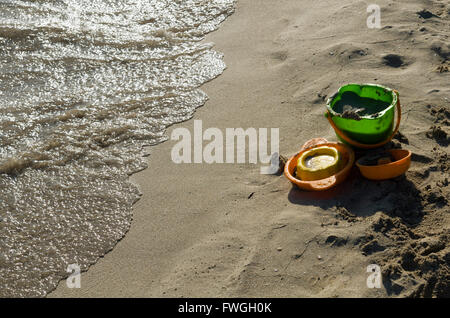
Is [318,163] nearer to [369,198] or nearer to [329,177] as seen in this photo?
[329,177]

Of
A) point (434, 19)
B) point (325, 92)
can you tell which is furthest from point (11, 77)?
point (434, 19)

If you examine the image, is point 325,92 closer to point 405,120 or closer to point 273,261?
point 405,120

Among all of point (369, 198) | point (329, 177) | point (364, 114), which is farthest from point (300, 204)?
point (364, 114)

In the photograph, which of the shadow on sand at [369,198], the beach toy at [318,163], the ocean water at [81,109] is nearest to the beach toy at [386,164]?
the shadow on sand at [369,198]

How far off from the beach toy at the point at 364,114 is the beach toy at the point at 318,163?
0.13 metres

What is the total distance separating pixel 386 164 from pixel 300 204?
0.56m

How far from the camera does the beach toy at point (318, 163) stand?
332cm

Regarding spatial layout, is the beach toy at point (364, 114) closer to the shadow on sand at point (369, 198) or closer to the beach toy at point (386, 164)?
the beach toy at point (386, 164)

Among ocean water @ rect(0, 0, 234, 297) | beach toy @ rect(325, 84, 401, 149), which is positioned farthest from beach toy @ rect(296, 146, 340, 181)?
ocean water @ rect(0, 0, 234, 297)

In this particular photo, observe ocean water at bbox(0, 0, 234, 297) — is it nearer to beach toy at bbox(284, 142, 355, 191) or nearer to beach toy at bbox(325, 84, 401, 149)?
beach toy at bbox(284, 142, 355, 191)

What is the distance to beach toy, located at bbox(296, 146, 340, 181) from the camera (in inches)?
131

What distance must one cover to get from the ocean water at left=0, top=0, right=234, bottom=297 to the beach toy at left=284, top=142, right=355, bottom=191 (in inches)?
42.1

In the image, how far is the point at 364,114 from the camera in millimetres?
3486

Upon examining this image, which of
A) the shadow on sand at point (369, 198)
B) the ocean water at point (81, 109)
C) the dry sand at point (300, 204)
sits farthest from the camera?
the ocean water at point (81, 109)
